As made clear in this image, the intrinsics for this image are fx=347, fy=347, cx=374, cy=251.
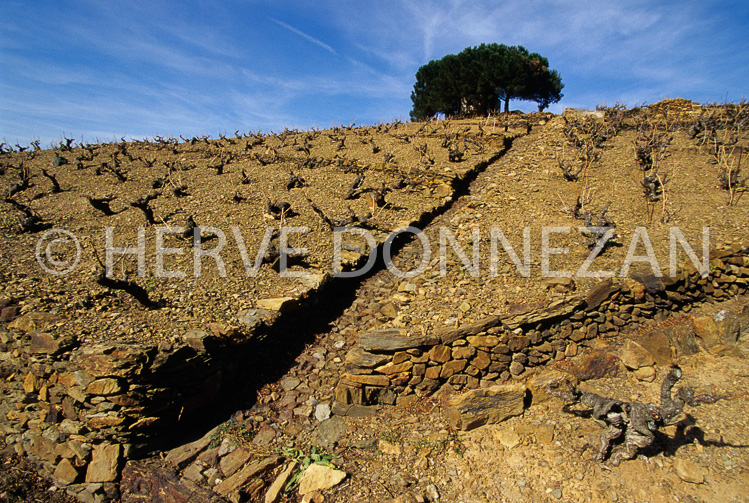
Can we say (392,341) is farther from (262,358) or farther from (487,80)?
(487,80)

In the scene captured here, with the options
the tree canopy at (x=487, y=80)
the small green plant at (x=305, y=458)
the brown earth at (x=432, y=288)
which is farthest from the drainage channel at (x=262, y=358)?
the tree canopy at (x=487, y=80)

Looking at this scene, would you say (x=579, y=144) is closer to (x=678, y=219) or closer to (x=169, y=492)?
(x=678, y=219)

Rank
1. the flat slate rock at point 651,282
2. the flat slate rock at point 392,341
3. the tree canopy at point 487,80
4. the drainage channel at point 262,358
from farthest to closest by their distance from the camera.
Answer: the tree canopy at point 487,80, the flat slate rock at point 651,282, the flat slate rock at point 392,341, the drainage channel at point 262,358

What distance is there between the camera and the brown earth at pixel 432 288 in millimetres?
3492

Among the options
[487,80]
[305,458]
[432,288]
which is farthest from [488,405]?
[487,80]

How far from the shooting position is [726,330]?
446cm

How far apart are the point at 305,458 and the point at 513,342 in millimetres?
2853

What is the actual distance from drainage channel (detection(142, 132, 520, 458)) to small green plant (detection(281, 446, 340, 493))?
85 cm

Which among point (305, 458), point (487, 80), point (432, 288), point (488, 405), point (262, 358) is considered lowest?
point (305, 458)

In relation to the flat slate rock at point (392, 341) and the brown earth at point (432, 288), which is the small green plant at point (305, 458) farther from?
the flat slate rock at point (392, 341)

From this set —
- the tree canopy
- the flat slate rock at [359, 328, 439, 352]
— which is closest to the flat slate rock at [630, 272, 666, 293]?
the flat slate rock at [359, 328, 439, 352]

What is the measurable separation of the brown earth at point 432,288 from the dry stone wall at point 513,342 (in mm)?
210

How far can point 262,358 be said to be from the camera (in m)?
4.76

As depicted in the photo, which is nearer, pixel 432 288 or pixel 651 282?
pixel 651 282
